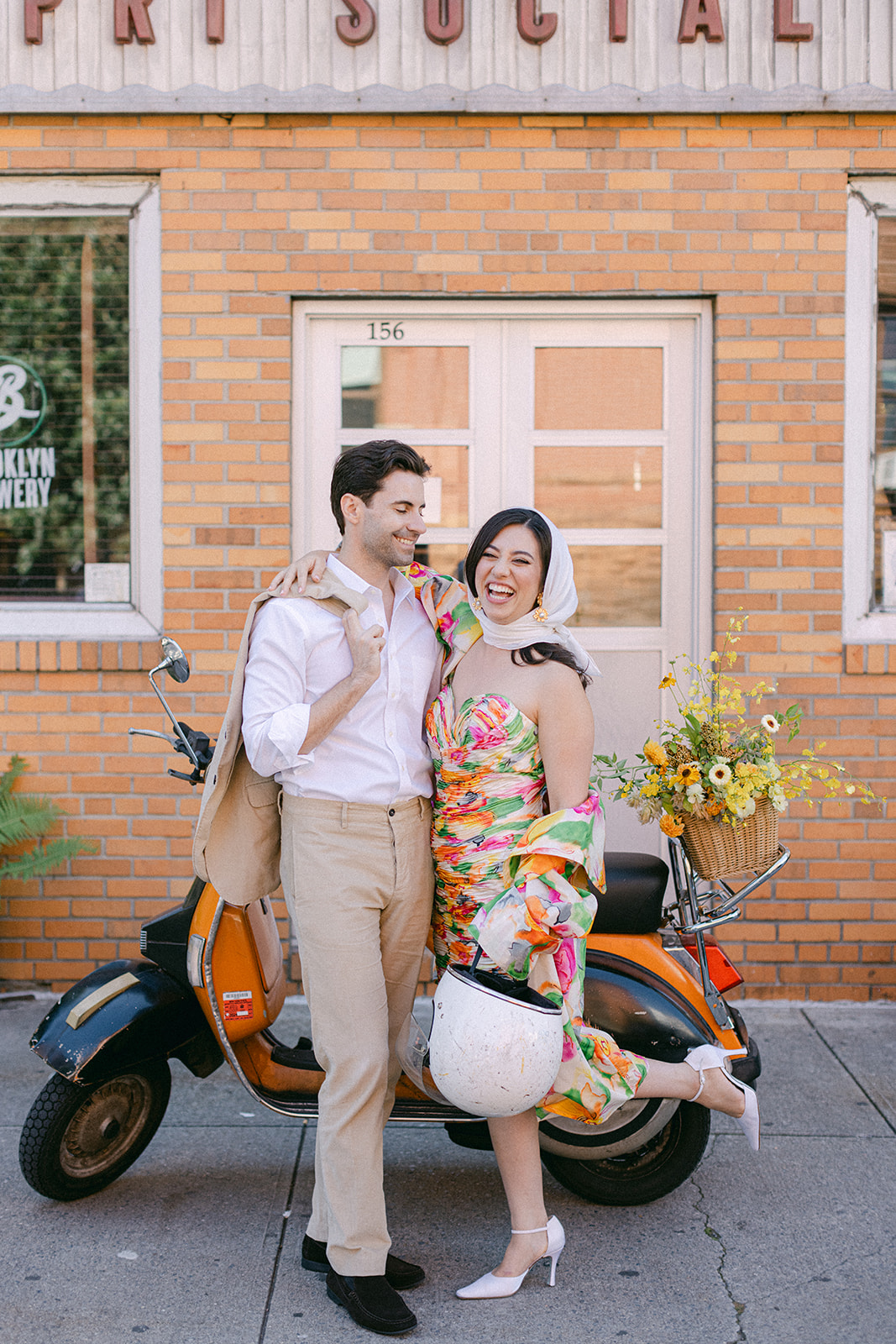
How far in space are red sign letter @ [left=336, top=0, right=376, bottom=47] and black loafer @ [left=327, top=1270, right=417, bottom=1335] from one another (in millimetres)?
4285

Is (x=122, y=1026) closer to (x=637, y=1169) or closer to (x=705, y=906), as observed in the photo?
(x=637, y=1169)

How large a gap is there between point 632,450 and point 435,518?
0.87 metres

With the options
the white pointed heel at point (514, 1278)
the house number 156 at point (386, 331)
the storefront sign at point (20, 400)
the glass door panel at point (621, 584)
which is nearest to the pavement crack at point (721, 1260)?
the white pointed heel at point (514, 1278)

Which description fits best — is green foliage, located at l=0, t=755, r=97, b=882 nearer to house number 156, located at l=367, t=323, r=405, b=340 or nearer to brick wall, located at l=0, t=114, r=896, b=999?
brick wall, located at l=0, t=114, r=896, b=999

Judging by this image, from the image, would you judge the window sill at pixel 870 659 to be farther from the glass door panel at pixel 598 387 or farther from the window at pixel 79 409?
the window at pixel 79 409

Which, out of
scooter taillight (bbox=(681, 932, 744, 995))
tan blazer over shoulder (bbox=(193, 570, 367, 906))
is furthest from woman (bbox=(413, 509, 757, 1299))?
tan blazer over shoulder (bbox=(193, 570, 367, 906))

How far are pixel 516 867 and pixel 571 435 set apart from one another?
2531 millimetres

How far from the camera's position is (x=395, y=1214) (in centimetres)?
321

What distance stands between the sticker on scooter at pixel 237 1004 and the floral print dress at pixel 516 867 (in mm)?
580

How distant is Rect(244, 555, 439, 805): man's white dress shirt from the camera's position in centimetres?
270

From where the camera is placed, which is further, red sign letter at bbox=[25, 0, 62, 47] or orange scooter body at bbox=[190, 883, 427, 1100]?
red sign letter at bbox=[25, 0, 62, 47]

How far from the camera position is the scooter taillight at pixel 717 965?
319 centimetres

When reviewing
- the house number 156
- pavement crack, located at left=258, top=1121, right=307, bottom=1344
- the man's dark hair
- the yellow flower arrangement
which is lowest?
pavement crack, located at left=258, top=1121, right=307, bottom=1344

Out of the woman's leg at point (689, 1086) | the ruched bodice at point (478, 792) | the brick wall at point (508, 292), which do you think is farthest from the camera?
the brick wall at point (508, 292)
